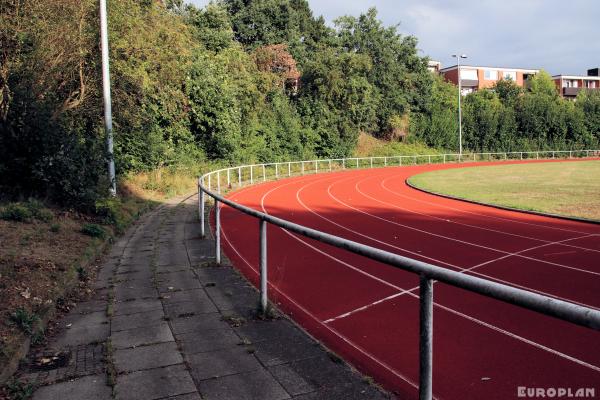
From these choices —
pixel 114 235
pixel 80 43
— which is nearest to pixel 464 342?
pixel 114 235

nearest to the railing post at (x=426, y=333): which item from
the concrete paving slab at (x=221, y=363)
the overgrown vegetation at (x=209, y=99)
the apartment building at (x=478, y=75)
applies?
the concrete paving slab at (x=221, y=363)

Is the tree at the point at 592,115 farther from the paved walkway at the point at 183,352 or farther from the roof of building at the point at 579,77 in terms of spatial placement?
the paved walkway at the point at 183,352

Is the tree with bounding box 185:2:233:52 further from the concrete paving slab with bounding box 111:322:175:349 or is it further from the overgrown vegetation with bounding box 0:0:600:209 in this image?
the concrete paving slab with bounding box 111:322:175:349

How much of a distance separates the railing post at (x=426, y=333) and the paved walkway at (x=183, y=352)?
2.78 feet

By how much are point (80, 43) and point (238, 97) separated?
1796 centimetres

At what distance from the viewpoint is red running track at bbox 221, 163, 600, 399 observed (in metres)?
4.10

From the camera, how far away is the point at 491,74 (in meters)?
92.5

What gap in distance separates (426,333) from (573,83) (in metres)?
109

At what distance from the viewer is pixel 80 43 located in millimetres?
15344

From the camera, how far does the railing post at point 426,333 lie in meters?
2.64

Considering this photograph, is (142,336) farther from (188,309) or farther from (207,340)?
(188,309)

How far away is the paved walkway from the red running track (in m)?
0.45

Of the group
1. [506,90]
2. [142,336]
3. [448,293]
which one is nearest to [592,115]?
[506,90]

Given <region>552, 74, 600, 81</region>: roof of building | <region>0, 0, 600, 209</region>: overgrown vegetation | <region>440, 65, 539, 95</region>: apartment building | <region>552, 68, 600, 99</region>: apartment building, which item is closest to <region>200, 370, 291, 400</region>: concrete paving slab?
<region>0, 0, 600, 209</region>: overgrown vegetation
